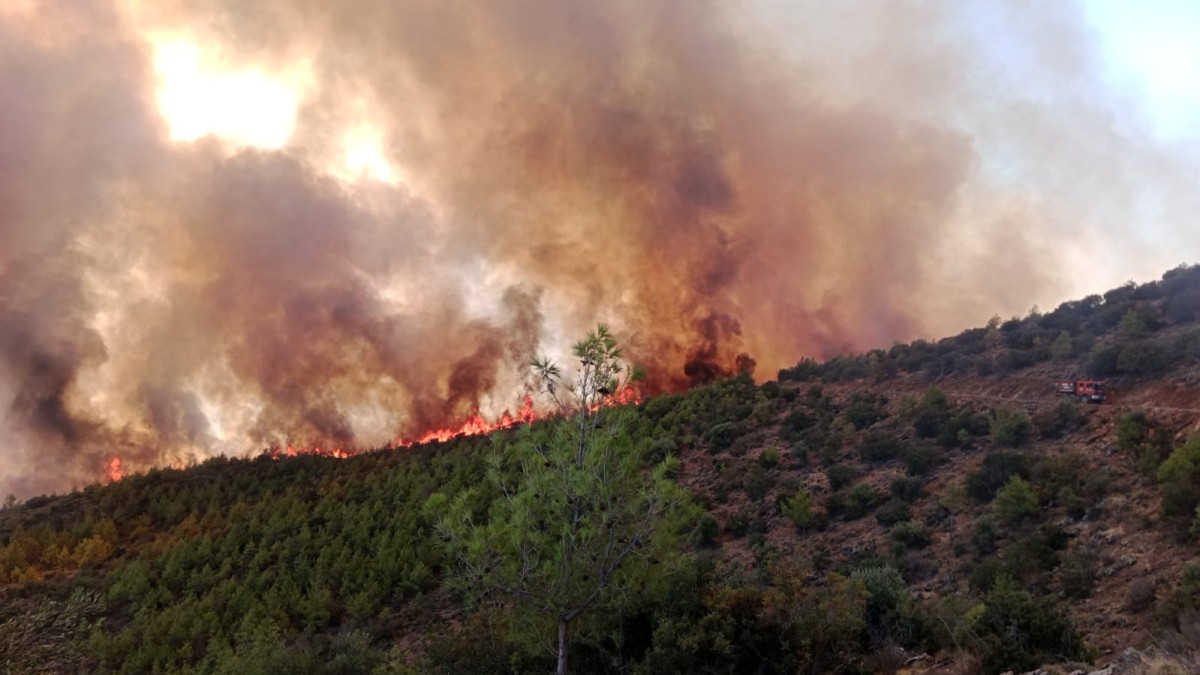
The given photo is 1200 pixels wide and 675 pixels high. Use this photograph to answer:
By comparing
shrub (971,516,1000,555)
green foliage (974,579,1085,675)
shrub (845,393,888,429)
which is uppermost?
shrub (845,393,888,429)

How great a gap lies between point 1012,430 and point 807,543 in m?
13.4

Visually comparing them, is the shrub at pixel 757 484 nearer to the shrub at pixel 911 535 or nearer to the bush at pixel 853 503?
the bush at pixel 853 503

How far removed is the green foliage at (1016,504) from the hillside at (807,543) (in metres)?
0.09

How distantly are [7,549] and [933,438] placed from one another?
80.6 metres

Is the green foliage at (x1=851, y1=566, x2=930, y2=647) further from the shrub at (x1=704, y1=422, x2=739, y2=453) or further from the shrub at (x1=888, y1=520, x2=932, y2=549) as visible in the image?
the shrub at (x1=704, y1=422, x2=739, y2=453)

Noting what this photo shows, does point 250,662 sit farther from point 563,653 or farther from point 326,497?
point 326,497

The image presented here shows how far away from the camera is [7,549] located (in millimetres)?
61875

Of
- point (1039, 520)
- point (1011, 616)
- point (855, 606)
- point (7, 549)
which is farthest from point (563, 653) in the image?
point (7, 549)

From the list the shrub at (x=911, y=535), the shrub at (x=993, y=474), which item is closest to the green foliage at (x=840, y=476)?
the shrub at (x=993, y=474)

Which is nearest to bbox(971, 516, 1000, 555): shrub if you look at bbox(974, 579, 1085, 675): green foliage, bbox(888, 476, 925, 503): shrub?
bbox(888, 476, 925, 503): shrub

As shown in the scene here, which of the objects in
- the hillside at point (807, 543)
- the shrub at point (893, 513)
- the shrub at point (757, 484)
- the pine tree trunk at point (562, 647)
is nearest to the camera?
the pine tree trunk at point (562, 647)

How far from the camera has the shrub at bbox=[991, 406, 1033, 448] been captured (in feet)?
118

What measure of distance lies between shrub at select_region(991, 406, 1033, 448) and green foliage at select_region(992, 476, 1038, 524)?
8356 mm

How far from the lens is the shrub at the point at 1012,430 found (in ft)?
118
